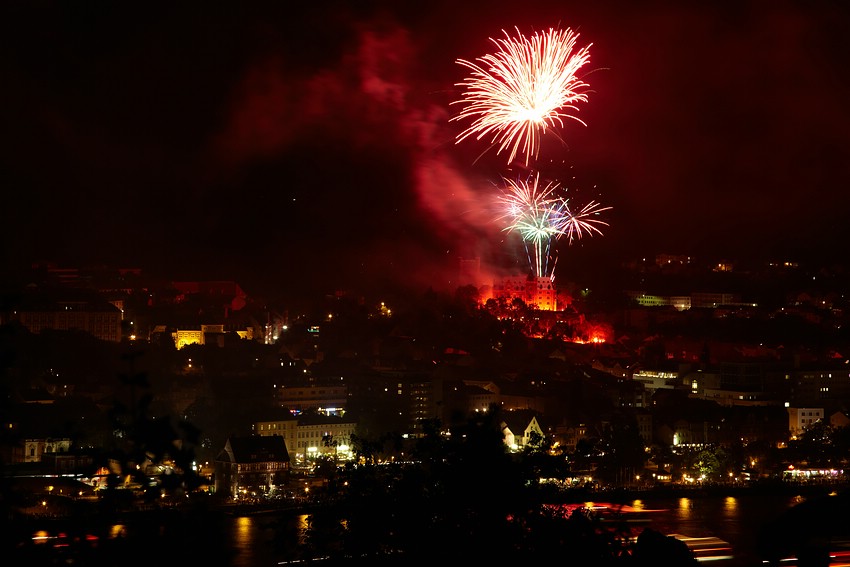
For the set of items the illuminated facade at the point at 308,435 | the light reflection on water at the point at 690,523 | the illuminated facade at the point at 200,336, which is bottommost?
the light reflection on water at the point at 690,523

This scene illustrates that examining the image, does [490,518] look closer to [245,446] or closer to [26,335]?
[245,446]

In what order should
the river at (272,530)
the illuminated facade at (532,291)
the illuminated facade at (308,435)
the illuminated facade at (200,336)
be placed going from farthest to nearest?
the illuminated facade at (532,291)
the illuminated facade at (200,336)
the illuminated facade at (308,435)
the river at (272,530)

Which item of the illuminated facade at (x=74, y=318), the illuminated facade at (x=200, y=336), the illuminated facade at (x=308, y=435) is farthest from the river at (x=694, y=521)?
the illuminated facade at (x=74, y=318)

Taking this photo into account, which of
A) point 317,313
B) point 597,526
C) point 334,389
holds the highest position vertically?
point 317,313

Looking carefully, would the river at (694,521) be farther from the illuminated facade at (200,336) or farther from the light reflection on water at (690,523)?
the illuminated facade at (200,336)

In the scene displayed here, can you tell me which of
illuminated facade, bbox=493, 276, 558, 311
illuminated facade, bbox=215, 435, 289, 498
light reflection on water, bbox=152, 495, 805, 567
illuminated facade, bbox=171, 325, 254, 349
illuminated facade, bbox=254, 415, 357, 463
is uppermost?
illuminated facade, bbox=493, 276, 558, 311

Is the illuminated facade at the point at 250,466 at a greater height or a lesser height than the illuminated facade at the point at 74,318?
lesser

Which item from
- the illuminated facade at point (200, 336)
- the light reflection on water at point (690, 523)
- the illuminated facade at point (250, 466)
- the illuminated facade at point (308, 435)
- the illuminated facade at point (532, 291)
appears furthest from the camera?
the illuminated facade at point (532, 291)

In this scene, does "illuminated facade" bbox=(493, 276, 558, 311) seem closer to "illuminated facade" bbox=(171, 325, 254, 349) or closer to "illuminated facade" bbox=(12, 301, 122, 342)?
"illuminated facade" bbox=(171, 325, 254, 349)

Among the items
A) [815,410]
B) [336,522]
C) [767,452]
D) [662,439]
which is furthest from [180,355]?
[336,522]

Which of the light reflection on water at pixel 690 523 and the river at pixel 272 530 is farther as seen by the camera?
the light reflection on water at pixel 690 523

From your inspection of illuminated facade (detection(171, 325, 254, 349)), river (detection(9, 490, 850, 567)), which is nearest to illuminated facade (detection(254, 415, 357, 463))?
river (detection(9, 490, 850, 567))
